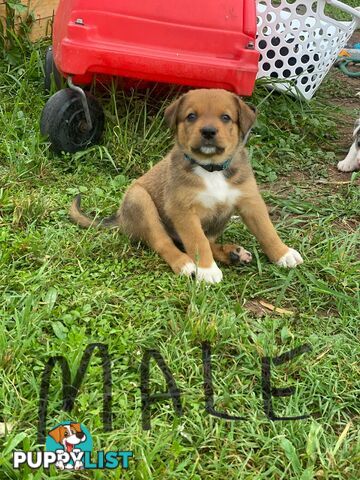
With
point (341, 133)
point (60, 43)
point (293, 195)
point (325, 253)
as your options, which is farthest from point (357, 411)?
point (341, 133)

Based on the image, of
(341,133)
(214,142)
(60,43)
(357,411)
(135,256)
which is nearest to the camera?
(357,411)

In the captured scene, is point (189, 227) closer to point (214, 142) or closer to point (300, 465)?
point (214, 142)

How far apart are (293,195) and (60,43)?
1792 millimetres

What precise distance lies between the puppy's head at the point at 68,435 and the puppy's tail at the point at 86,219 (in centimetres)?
162

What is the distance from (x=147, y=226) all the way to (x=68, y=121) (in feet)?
4.29

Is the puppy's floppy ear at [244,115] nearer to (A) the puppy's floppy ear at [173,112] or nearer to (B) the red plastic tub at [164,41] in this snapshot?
(A) the puppy's floppy ear at [173,112]

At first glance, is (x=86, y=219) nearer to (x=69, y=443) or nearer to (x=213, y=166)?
(x=213, y=166)

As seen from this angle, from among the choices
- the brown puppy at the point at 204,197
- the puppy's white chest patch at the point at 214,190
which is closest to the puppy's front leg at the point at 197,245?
the brown puppy at the point at 204,197

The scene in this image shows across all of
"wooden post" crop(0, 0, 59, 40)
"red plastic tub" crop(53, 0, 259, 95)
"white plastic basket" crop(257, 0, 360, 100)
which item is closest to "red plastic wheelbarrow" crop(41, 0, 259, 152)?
"red plastic tub" crop(53, 0, 259, 95)

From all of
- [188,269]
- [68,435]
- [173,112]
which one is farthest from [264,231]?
[68,435]

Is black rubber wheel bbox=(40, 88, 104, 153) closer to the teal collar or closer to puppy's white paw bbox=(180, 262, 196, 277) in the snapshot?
the teal collar

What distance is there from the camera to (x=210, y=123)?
3.10m

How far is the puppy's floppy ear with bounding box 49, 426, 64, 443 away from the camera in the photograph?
2039 millimetres

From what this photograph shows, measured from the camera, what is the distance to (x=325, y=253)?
337 cm
